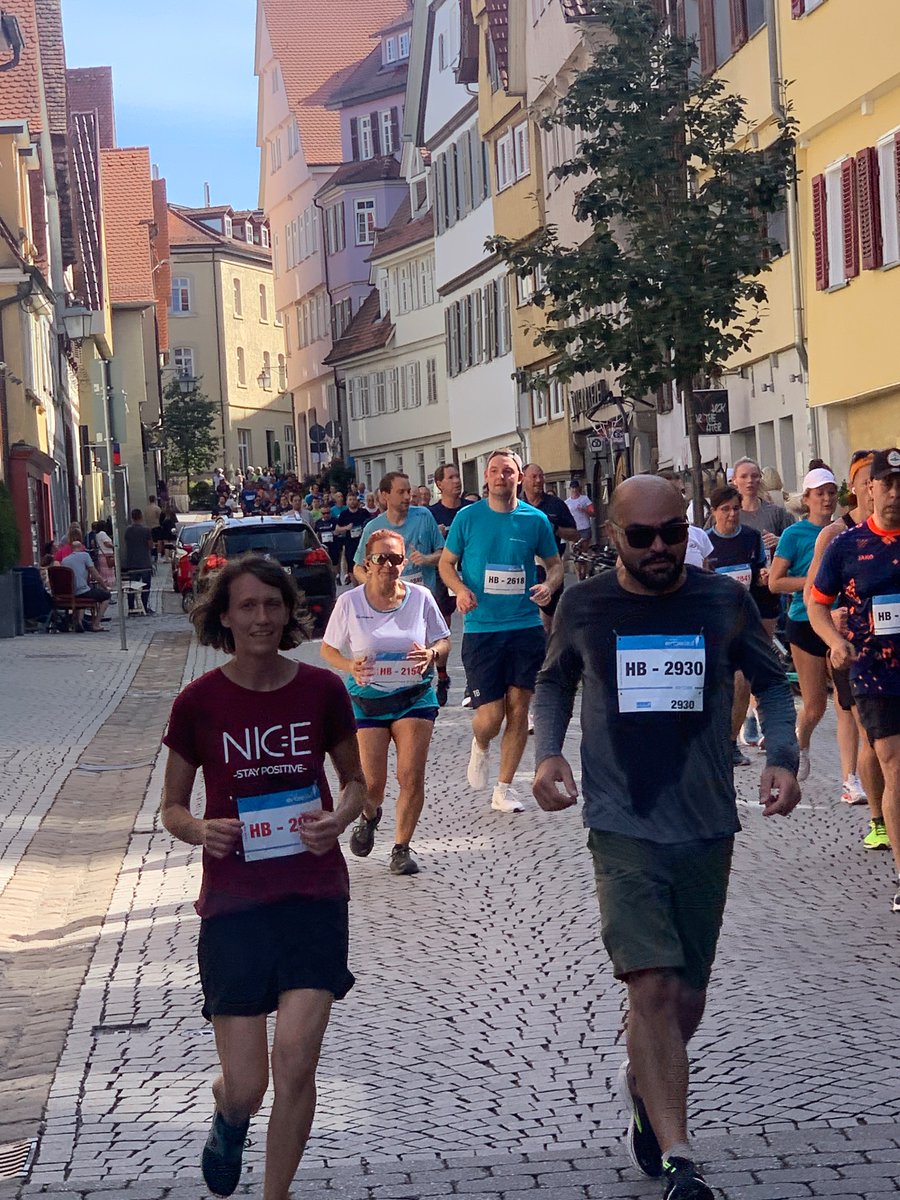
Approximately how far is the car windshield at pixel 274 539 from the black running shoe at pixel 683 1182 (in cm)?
2523

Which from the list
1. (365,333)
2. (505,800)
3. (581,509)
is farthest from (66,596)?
(365,333)

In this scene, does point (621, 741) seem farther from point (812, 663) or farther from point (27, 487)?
point (27, 487)

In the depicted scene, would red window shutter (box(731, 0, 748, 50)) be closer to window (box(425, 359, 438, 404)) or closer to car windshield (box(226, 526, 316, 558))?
car windshield (box(226, 526, 316, 558))

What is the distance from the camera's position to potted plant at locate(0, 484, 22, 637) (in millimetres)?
29750

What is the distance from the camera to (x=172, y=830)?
5.22 meters

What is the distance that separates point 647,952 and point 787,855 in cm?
522

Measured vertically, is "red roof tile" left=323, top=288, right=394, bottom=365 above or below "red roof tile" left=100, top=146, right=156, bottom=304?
below

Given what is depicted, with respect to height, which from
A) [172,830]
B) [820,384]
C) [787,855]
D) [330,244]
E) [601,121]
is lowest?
[787,855]

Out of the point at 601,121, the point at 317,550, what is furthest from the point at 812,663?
the point at 317,550

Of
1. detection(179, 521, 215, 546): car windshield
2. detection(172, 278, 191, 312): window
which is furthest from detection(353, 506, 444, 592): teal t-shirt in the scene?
detection(172, 278, 191, 312): window

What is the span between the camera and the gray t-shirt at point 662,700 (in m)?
5.37

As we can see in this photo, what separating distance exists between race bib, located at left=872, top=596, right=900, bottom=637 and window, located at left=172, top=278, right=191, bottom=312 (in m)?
109

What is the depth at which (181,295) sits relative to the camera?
4596 inches

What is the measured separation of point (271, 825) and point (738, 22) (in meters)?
26.2
